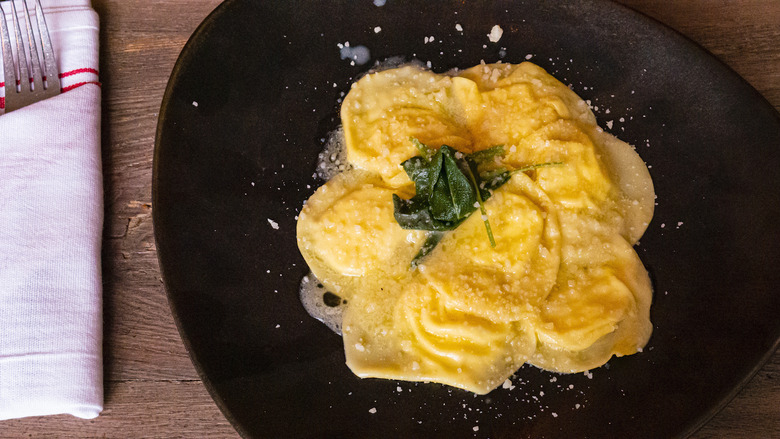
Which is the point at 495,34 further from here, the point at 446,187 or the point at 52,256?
the point at 52,256

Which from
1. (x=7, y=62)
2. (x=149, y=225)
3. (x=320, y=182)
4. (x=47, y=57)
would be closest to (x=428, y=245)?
(x=320, y=182)

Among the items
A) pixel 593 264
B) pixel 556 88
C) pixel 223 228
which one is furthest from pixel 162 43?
pixel 593 264

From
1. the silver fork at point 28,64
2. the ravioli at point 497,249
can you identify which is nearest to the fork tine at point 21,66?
the silver fork at point 28,64

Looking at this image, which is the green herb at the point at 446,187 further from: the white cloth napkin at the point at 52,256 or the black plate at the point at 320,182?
the white cloth napkin at the point at 52,256

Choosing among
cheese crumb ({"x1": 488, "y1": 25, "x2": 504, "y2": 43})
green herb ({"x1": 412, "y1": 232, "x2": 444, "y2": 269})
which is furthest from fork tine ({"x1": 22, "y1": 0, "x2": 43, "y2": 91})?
cheese crumb ({"x1": 488, "y1": 25, "x2": 504, "y2": 43})

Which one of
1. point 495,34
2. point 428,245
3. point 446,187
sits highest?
point 495,34

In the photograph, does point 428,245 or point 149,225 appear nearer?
point 428,245

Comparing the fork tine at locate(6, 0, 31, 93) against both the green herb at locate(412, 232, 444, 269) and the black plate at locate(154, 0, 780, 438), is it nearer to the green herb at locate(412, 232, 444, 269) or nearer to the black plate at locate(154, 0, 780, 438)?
the black plate at locate(154, 0, 780, 438)
